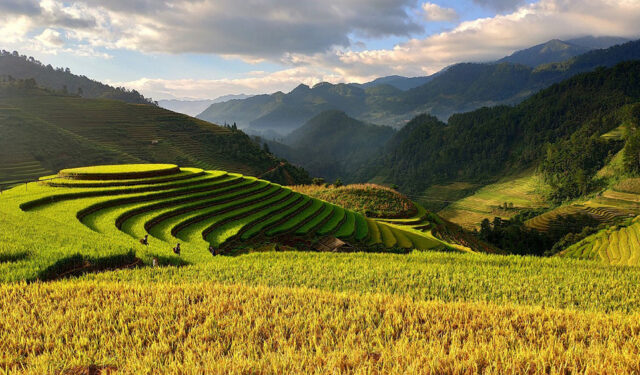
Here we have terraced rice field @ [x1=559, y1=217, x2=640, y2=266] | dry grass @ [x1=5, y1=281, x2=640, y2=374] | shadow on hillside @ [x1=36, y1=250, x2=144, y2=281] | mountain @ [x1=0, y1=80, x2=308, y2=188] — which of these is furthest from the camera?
mountain @ [x1=0, y1=80, x2=308, y2=188]

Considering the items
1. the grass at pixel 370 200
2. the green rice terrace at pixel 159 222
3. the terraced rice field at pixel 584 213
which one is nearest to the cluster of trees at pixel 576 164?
the terraced rice field at pixel 584 213

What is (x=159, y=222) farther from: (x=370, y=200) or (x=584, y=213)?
(x=584, y=213)

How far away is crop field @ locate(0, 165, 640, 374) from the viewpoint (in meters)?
4.05

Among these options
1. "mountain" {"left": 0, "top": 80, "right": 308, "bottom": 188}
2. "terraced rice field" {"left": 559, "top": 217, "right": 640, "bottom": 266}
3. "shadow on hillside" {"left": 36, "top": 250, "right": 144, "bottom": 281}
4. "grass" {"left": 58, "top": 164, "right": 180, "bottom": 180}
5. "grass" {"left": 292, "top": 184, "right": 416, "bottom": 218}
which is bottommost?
"terraced rice field" {"left": 559, "top": 217, "right": 640, "bottom": 266}

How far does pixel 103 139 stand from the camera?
3674 inches

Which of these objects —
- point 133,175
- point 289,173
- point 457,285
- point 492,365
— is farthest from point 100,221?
point 289,173

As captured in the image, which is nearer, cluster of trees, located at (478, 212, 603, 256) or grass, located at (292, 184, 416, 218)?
grass, located at (292, 184, 416, 218)

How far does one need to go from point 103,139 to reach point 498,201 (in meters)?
146

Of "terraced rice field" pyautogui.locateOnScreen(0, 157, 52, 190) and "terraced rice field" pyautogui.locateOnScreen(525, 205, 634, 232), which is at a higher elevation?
"terraced rice field" pyautogui.locateOnScreen(0, 157, 52, 190)

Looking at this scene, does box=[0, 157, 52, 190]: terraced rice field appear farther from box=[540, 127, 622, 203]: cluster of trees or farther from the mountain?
box=[540, 127, 622, 203]: cluster of trees

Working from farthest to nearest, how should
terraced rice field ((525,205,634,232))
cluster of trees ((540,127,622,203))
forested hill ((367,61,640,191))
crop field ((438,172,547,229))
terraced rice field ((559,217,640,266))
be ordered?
forested hill ((367,61,640,191))
crop field ((438,172,547,229))
cluster of trees ((540,127,622,203))
terraced rice field ((525,205,634,232))
terraced rice field ((559,217,640,266))

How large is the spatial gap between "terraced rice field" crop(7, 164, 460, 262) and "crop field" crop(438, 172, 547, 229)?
9134cm

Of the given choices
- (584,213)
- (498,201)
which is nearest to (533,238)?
(584,213)

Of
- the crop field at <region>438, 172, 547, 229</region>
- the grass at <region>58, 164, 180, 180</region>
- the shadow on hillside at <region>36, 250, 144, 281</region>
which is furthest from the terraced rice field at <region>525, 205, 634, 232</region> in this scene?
the shadow on hillside at <region>36, 250, 144, 281</region>
